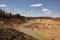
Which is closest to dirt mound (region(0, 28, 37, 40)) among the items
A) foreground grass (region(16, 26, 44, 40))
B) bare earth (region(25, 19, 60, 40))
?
foreground grass (region(16, 26, 44, 40))

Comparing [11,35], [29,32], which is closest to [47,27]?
[29,32]

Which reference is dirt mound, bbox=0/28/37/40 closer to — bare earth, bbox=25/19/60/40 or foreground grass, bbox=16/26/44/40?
foreground grass, bbox=16/26/44/40

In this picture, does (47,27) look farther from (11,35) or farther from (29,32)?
(11,35)

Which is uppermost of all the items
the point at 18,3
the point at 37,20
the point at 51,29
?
the point at 18,3

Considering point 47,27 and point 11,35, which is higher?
point 47,27

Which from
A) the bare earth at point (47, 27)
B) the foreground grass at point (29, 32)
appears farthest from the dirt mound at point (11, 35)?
the bare earth at point (47, 27)

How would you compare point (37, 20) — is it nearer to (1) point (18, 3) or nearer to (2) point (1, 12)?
(1) point (18, 3)

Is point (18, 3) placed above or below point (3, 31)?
above

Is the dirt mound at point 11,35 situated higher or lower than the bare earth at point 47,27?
lower

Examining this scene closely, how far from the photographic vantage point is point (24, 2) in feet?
7.67

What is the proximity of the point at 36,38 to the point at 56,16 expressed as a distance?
0.53 metres

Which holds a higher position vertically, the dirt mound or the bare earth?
the bare earth

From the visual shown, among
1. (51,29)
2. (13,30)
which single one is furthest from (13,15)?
(51,29)

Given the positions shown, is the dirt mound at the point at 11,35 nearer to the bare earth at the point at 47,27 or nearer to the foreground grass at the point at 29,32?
the foreground grass at the point at 29,32
